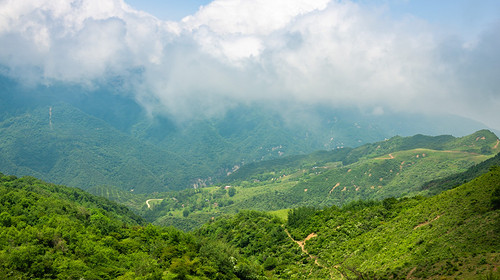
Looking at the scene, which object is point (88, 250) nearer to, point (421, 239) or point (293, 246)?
point (293, 246)

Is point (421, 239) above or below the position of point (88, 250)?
below

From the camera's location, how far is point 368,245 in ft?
214

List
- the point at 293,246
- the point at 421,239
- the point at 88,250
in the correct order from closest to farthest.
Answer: the point at 88,250 → the point at 421,239 → the point at 293,246

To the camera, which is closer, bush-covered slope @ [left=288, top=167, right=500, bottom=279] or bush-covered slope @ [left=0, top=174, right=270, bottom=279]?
bush-covered slope @ [left=288, top=167, right=500, bottom=279]

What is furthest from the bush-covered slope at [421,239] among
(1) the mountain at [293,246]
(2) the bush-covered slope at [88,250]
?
(2) the bush-covered slope at [88,250]

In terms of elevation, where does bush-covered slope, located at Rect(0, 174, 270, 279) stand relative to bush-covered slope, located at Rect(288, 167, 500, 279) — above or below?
above

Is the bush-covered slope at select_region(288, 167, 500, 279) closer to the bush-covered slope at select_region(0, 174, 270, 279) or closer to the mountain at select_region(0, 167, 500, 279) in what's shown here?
the mountain at select_region(0, 167, 500, 279)

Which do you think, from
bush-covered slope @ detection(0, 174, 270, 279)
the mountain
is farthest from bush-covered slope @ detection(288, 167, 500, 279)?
bush-covered slope @ detection(0, 174, 270, 279)

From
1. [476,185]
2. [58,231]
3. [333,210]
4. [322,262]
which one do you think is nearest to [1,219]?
[58,231]

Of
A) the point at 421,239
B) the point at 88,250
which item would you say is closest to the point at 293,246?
the point at 421,239

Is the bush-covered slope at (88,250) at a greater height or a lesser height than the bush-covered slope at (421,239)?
greater

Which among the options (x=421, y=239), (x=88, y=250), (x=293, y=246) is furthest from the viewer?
(x=293, y=246)

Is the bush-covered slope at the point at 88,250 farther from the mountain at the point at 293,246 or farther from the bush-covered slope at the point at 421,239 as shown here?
the bush-covered slope at the point at 421,239

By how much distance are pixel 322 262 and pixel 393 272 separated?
21.8m
